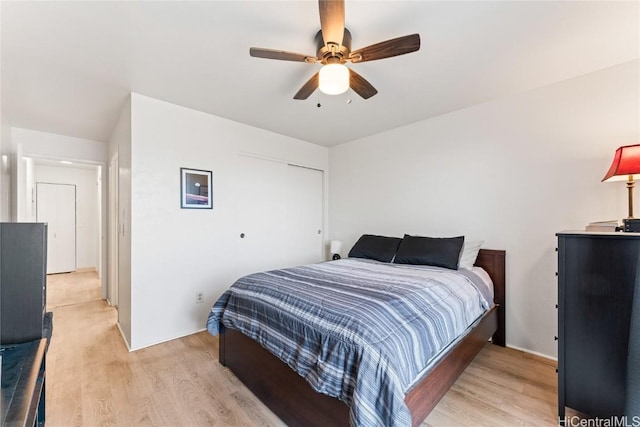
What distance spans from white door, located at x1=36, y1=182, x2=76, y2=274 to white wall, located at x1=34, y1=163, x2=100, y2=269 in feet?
0.28

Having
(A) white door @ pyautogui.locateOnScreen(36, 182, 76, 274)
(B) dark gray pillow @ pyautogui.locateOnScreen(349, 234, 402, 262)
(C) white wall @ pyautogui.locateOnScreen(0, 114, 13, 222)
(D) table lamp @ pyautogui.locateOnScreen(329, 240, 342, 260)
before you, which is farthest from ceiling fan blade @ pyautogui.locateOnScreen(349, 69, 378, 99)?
(A) white door @ pyautogui.locateOnScreen(36, 182, 76, 274)

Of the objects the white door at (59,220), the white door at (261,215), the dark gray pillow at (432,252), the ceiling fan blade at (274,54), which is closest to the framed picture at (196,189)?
the white door at (261,215)

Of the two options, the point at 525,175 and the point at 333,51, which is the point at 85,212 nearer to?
the point at 333,51

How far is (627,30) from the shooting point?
1776mm

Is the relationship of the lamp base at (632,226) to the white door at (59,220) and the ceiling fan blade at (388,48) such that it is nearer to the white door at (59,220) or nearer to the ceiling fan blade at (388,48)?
the ceiling fan blade at (388,48)

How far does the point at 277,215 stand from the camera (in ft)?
12.9

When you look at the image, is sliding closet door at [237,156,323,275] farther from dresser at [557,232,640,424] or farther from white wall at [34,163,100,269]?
white wall at [34,163,100,269]

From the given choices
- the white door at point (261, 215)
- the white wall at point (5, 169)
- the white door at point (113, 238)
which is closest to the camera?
the white wall at point (5, 169)

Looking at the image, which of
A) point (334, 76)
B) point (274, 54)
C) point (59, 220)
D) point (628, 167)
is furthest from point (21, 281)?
point (59, 220)

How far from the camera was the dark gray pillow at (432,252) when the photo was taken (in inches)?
103

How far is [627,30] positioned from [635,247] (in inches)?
56.0

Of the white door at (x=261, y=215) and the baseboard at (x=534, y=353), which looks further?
the white door at (x=261, y=215)

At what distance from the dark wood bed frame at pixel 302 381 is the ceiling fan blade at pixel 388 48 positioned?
1.83 metres

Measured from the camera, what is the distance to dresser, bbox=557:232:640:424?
1.49m
